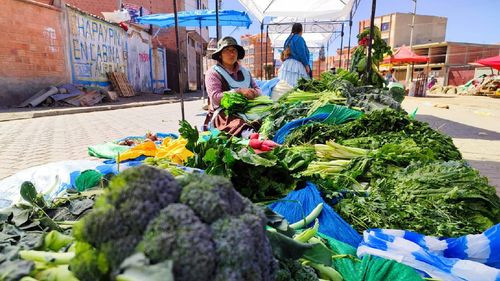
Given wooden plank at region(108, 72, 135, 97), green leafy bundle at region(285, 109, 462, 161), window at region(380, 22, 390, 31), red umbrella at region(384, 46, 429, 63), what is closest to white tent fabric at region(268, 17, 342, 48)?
red umbrella at region(384, 46, 429, 63)

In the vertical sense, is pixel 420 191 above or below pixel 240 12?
below

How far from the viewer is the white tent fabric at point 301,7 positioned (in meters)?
9.36

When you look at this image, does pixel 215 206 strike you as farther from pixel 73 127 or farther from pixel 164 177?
pixel 73 127

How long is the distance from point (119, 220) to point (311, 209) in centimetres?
126

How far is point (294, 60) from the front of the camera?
744cm

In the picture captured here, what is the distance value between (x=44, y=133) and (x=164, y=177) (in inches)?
260

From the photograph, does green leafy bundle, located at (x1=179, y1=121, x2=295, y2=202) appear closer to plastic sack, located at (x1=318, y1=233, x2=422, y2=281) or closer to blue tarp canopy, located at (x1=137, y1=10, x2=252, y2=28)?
plastic sack, located at (x1=318, y1=233, x2=422, y2=281)

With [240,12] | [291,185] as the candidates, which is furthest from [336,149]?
[240,12]

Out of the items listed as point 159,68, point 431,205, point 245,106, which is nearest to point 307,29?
point 159,68

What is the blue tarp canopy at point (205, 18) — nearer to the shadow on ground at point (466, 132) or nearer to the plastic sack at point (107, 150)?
the shadow on ground at point (466, 132)

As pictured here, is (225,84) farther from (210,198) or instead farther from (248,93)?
(210,198)

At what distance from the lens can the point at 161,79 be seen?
68.2 ft

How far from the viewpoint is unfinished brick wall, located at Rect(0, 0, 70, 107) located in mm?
9883

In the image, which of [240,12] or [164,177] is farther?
[240,12]
